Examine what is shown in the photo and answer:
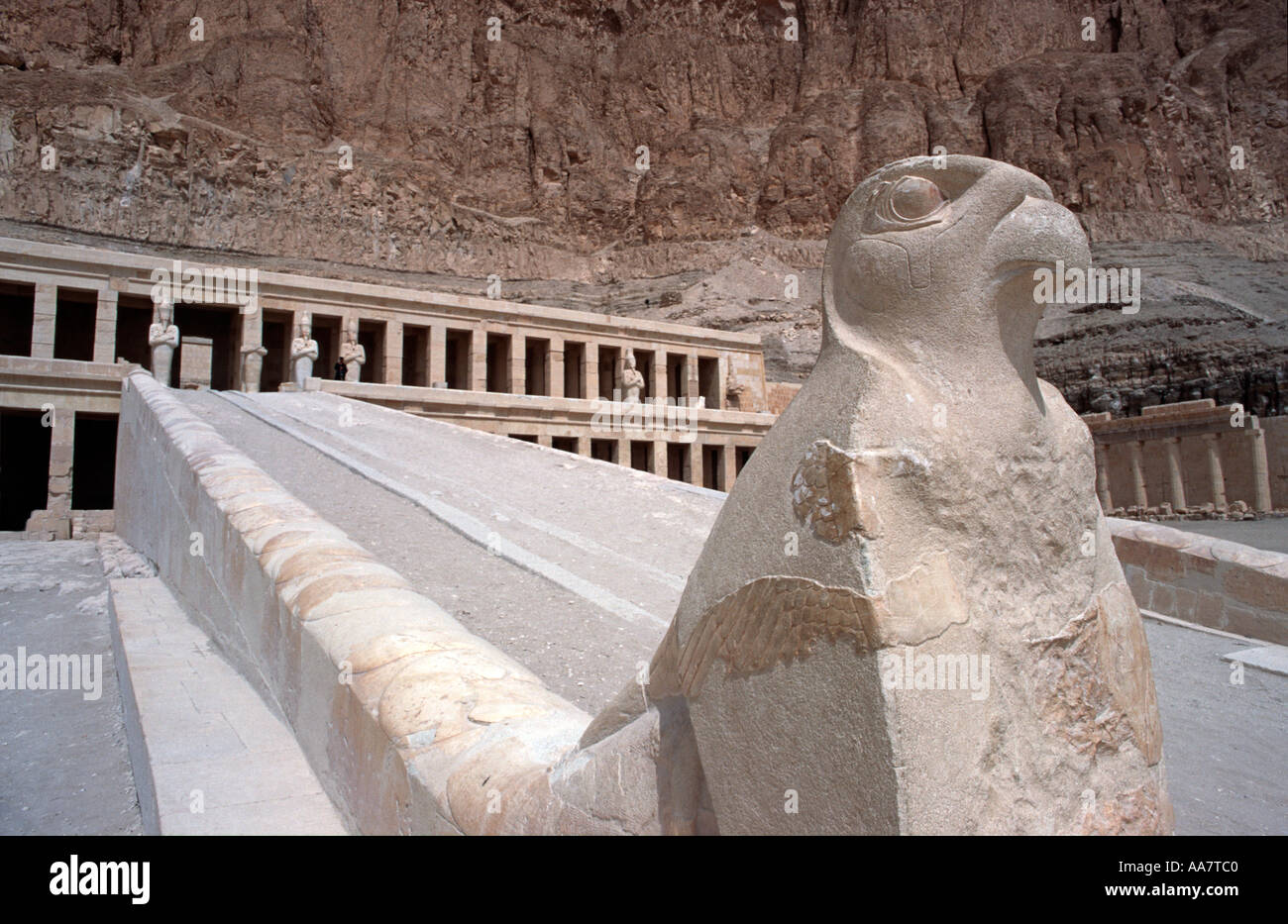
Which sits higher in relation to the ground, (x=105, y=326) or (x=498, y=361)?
(x=498, y=361)

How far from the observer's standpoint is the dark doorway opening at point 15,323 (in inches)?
816

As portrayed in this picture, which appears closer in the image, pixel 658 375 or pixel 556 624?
pixel 556 624

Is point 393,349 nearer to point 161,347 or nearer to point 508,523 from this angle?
point 161,347

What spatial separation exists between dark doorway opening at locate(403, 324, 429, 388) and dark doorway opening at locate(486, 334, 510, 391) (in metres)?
1.93

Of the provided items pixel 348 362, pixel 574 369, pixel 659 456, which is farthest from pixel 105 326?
pixel 659 456

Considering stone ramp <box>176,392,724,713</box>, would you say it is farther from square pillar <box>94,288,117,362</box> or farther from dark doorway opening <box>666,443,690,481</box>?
dark doorway opening <box>666,443,690,481</box>

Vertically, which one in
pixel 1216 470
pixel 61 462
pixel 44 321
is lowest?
pixel 61 462

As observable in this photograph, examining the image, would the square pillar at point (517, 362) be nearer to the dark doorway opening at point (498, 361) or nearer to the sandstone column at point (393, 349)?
the dark doorway opening at point (498, 361)

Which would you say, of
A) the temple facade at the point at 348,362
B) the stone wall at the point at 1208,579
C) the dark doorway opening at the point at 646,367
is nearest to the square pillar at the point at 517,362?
the temple facade at the point at 348,362

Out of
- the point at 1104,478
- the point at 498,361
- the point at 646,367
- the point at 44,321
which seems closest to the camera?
the point at 44,321

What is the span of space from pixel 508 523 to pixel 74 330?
19.2 m

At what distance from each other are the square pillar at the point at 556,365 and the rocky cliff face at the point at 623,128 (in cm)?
1340

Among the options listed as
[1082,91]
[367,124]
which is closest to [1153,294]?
[1082,91]

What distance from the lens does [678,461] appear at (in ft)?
77.5
